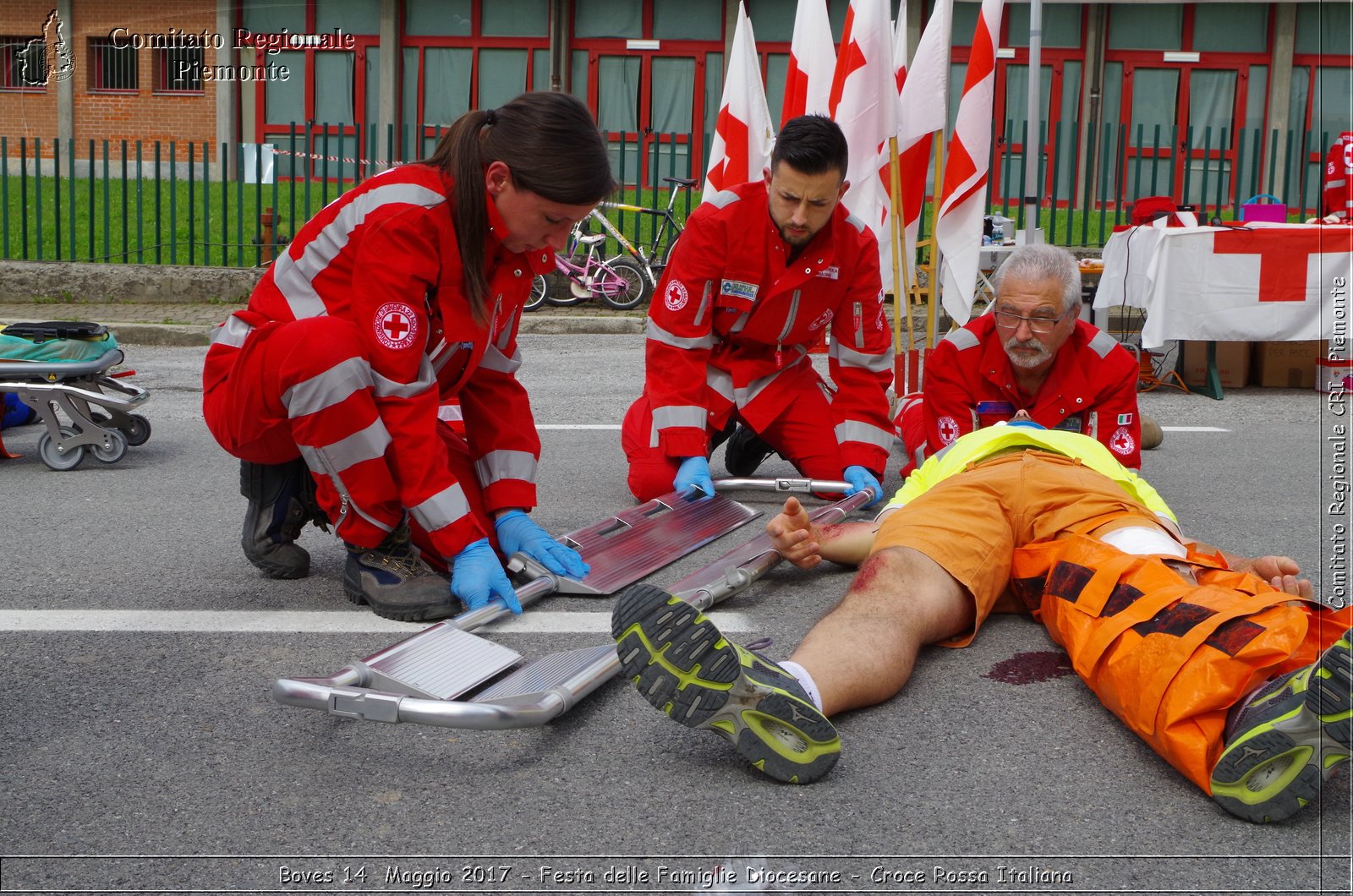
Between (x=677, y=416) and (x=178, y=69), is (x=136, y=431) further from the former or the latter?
(x=178, y=69)

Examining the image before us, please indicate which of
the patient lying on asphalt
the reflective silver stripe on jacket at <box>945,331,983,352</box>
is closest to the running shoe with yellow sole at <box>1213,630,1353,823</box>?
the patient lying on asphalt

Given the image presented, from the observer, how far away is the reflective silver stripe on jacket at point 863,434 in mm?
4547

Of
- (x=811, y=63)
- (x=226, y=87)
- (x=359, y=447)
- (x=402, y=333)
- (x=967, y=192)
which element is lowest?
(x=359, y=447)

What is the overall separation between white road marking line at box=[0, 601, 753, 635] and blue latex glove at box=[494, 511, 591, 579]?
18 centimetres

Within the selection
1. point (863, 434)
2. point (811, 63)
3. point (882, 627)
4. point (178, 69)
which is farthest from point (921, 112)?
point (178, 69)

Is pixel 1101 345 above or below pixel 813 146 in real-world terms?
below

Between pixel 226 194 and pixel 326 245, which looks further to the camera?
pixel 226 194

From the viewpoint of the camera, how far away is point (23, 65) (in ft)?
66.6

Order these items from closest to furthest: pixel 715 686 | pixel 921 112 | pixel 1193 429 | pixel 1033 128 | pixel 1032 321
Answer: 1. pixel 715 686
2. pixel 1032 321
3. pixel 921 112
4. pixel 1193 429
5. pixel 1033 128

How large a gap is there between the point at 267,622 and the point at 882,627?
1510 mm

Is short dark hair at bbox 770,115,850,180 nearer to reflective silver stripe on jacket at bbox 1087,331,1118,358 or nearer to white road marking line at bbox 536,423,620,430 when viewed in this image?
reflective silver stripe on jacket at bbox 1087,331,1118,358

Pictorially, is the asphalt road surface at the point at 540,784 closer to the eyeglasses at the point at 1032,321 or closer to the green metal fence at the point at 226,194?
the eyeglasses at the point at 1032,321

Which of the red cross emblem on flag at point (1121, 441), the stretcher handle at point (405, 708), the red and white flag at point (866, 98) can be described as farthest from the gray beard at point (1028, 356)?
the stretcher handle at point (405, 708)

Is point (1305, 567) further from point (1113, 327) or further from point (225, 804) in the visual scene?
point (1113, 327)
